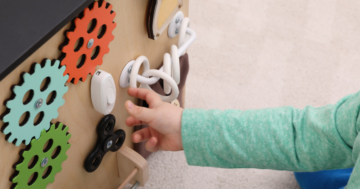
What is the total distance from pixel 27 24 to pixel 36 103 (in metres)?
0.09

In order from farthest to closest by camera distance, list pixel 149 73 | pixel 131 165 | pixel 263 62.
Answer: pixel 263 62 → pixel 131 165 → pixel 149 73

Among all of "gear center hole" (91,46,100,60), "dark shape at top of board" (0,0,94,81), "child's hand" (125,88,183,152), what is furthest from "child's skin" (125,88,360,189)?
"dark shape at top of board" (0,0,94,81)

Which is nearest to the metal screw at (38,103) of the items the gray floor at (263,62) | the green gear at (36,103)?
the green gear at (36,103)

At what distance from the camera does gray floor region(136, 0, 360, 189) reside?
0.86 meters

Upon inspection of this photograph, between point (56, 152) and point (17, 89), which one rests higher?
point (17, 89)

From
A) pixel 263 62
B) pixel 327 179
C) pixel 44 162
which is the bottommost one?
pixel 327 179

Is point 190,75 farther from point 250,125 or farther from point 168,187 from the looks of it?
point 250,125

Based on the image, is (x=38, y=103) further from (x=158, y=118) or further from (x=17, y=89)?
(x=158, y=118)

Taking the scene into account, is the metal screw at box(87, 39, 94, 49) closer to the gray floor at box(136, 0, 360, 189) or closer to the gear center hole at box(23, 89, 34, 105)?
the gear center hole at box(23, 89, 34, 105)

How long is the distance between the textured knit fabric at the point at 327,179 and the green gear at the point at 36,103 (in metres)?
0.57

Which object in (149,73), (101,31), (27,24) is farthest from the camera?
(149,73)

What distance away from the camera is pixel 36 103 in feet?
1.24

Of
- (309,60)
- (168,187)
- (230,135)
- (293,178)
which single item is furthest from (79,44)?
(309,60)

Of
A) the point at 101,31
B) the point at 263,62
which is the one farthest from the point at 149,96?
the point at 263,62
